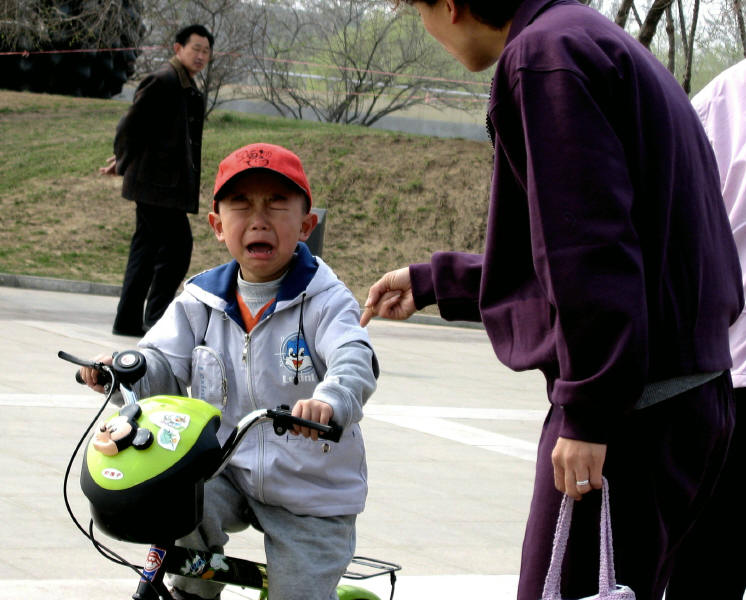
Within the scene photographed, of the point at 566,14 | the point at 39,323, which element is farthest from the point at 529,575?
the point at 39,323

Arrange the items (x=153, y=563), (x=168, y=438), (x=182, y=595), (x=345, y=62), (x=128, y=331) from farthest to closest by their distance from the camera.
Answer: (x=345, y=62)
(x=128, y=331)
(x=182, y=595)
(x=153, y=563)
(x=168, y=438)

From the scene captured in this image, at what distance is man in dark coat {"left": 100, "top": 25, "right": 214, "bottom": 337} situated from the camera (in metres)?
9.16

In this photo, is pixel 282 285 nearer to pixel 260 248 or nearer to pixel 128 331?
pixel 260 248

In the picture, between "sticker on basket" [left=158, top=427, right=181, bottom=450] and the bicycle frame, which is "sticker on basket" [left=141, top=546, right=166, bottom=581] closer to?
the bicycle frame

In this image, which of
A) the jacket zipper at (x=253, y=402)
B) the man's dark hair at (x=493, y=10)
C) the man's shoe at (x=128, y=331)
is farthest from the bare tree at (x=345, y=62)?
the man's dark hair at (x=493, y=10)

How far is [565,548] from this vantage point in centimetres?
229

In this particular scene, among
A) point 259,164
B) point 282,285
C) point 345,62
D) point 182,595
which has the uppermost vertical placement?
point 345,62

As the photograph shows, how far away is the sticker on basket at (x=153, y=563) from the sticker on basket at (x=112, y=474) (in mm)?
264

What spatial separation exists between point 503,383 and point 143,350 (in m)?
6.79

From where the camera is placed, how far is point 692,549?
3312 millimetres

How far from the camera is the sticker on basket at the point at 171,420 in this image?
2370 millimetres

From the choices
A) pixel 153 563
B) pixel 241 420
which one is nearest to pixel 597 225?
pixel 241 420

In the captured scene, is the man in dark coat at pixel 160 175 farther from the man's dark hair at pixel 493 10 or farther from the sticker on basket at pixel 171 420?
the man's dark hair at pixel 493 10

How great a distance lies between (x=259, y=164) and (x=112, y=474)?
1037mm
